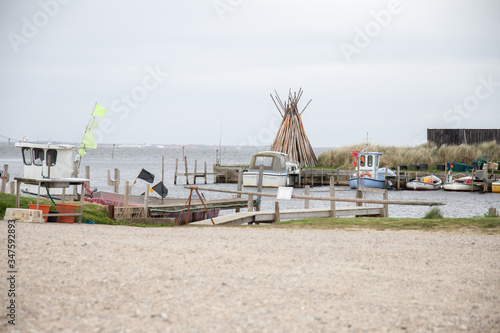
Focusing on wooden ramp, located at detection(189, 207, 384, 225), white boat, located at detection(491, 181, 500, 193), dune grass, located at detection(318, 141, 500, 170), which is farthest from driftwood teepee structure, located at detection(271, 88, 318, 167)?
wooden ramp, located at detection(189, 207, 384, 225)

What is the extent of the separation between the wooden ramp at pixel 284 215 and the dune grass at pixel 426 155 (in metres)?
33.0

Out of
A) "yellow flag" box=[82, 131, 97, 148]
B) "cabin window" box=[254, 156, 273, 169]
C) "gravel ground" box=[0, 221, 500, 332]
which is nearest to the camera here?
"gravel ground" box=[0, 221, 500, 332]

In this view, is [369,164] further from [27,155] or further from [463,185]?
[27,155]

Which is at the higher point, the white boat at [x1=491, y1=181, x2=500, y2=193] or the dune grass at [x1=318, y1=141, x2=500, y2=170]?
the dune grass at [x1=318, y1=141, x2=500, y2=170]

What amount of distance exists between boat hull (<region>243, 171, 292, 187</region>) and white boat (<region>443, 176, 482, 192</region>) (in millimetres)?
13138

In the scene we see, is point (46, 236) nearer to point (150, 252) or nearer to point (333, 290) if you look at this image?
point (150, 252)

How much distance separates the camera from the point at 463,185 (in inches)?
1673

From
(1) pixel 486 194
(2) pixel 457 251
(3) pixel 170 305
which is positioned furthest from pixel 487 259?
(1) pixel 486 194

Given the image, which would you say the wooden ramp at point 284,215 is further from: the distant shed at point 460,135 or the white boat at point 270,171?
the distant shed at point 460,135

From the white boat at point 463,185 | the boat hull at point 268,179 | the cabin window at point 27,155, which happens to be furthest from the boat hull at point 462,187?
the cabin window at point 27,155

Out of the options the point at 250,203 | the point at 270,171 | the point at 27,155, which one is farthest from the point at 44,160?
the point at 270,171

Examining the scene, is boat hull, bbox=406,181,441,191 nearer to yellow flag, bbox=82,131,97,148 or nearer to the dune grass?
the dune grass

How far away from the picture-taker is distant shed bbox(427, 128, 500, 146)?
57.3 meters

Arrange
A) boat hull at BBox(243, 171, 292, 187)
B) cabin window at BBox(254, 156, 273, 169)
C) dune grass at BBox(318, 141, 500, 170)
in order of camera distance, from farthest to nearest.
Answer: dune grass at BBox(318, 141, 500, 170)
cabin window at BBox(254, 156, 273, 169)
boat hull at BBox(243, 171, 292, 187)
